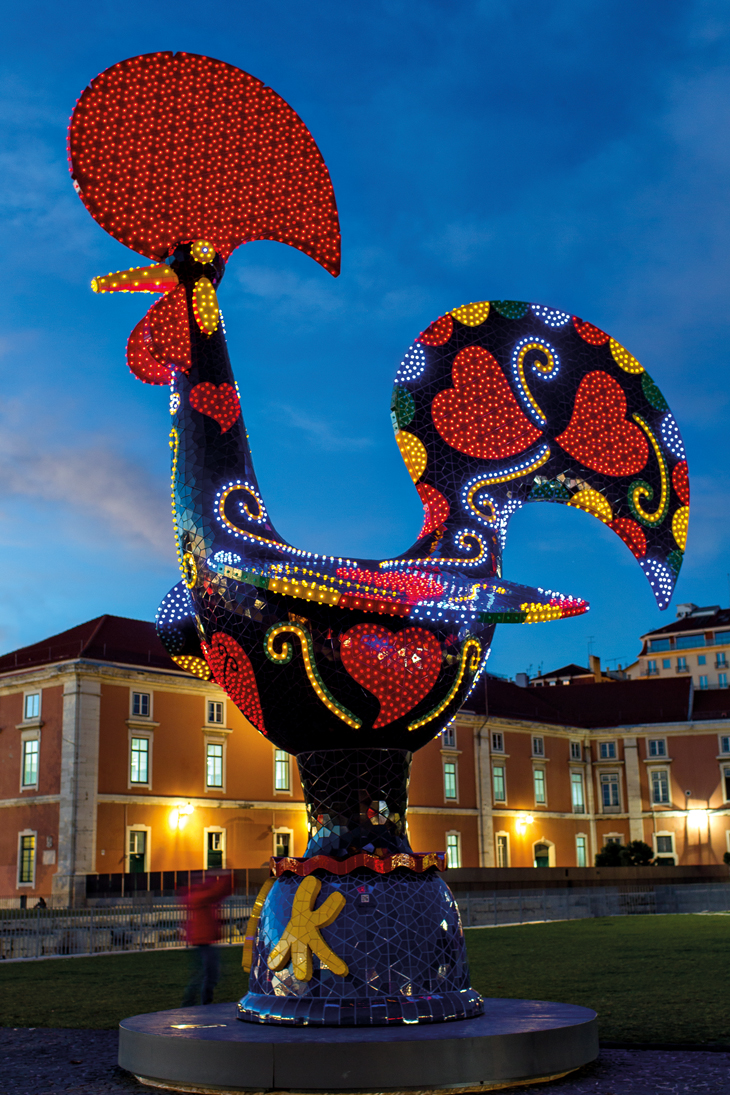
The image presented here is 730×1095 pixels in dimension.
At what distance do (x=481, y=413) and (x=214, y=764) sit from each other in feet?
108

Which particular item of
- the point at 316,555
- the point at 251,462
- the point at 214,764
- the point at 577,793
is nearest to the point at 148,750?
Answer: the point at 214,764

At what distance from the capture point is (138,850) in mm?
36156

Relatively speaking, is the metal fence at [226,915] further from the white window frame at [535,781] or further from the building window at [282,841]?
the white window frame at [535,781]

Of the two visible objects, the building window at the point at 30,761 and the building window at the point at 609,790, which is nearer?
the building window at the point at 30,761

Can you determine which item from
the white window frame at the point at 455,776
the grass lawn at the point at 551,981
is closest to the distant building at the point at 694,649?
the white window frame at the point at 455,776

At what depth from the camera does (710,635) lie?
7562 centimetres

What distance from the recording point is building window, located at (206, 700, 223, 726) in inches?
1556

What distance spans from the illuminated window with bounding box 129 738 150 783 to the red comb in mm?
31082

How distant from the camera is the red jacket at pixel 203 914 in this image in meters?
9.45

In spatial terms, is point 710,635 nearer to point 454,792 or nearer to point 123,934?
point 454,792

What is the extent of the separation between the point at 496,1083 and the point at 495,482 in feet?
13.7

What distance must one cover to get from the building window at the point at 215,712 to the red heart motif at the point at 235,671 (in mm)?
32470

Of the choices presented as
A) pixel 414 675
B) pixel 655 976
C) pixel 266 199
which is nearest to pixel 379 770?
pixel 414 675

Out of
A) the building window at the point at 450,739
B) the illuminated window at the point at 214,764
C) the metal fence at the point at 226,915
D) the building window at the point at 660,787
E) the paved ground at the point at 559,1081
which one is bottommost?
the metal fence at the point at 226,915
